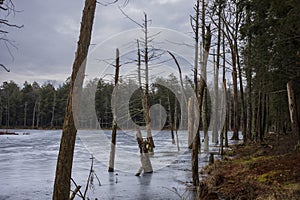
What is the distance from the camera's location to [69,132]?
495 centimetres

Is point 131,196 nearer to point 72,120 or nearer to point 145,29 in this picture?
point 72,120

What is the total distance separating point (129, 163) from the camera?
1490 cm

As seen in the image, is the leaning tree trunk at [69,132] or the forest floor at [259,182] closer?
the leaning tree trunk at [69,132]

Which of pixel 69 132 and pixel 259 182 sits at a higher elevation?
pixel 69 132

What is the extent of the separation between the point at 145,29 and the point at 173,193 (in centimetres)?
745

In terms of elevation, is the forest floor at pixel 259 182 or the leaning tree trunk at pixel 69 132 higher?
the leaning tree trunk at pixel 69 132

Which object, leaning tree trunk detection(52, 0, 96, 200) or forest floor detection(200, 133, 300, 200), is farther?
forest floor detection(200, 133, 300, 200)

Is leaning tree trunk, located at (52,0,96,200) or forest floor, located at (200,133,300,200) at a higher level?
leaning tree trunk, located at (52,0,96,200)

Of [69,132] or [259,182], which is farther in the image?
[259,182]

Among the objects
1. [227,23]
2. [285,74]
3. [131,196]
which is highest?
[227,23]

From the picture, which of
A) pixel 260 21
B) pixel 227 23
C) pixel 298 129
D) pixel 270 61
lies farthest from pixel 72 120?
pixel 227 23

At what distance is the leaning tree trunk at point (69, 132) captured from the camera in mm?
4918

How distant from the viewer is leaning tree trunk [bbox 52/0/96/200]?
492 cm

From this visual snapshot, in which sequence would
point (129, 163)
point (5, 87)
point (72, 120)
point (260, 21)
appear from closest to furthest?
1. point (72, 120)
2. point (260, 21)
3. point (129, 163)
4. point (5, 87)
